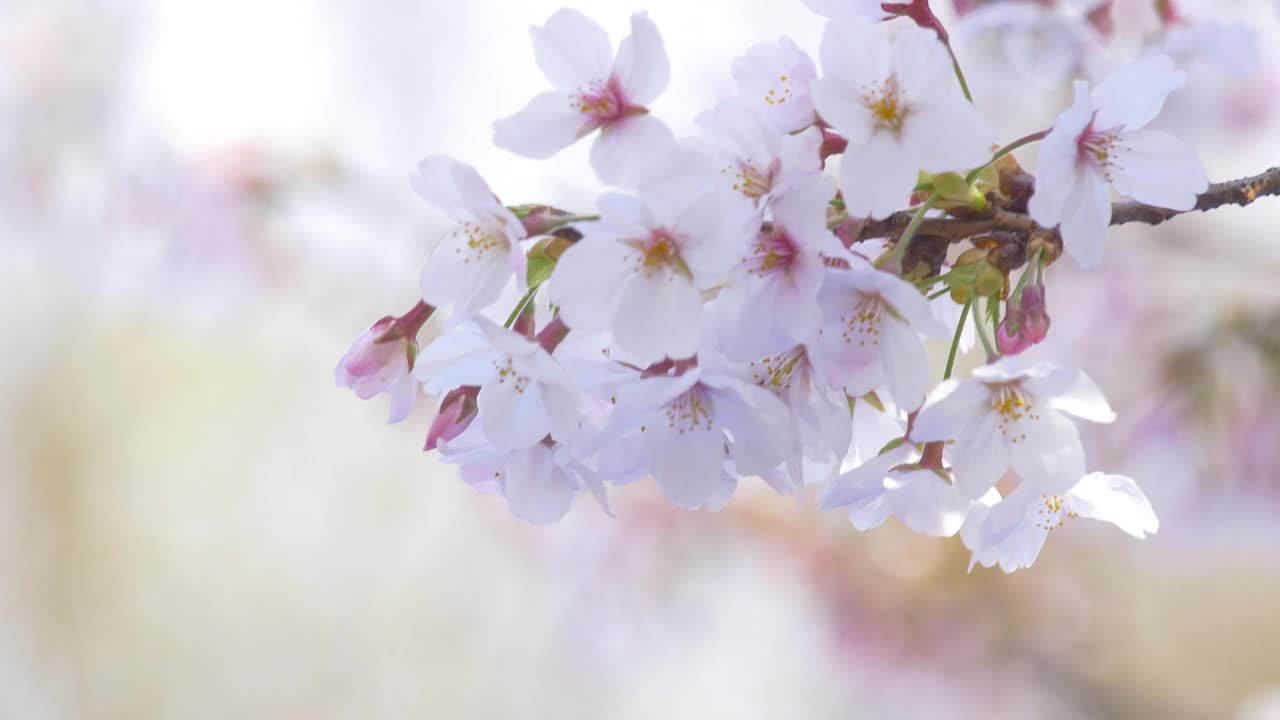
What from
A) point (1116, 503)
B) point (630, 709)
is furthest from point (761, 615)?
point (1116, 503)

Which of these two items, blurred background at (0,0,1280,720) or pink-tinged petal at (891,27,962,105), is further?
blurred background at (0,0,1280,720)

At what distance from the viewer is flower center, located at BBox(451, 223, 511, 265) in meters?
0.31

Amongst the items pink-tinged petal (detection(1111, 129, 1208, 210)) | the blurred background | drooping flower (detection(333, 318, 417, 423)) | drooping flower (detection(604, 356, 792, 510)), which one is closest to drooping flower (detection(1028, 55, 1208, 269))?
pink-tinged petal (detection(1111, 129, 1208, 210))

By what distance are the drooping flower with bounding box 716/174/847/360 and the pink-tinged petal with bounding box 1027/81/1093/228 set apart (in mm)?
63

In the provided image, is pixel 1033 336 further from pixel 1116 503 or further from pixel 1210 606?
pixel 1210 606

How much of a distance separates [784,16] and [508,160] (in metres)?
0.71

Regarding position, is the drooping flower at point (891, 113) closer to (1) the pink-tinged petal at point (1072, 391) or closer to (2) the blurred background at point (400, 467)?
(1) the pink-tinged petal at point (1072, 391)

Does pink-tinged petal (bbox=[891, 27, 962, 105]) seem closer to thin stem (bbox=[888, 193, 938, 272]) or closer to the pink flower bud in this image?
thin stem (bbox=[888, 193, 938, 272])

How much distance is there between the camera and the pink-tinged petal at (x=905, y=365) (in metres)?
0.30

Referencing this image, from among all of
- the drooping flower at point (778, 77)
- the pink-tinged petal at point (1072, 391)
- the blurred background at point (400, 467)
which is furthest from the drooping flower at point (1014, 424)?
the blurred background at point (400, 467)

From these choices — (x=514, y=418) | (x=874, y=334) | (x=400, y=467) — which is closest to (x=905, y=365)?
(x=874, y=334)

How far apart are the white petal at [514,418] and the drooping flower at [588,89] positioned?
8 cm

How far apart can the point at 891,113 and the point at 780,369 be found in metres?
0.09

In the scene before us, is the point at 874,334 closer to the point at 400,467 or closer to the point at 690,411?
the point at 690,411
